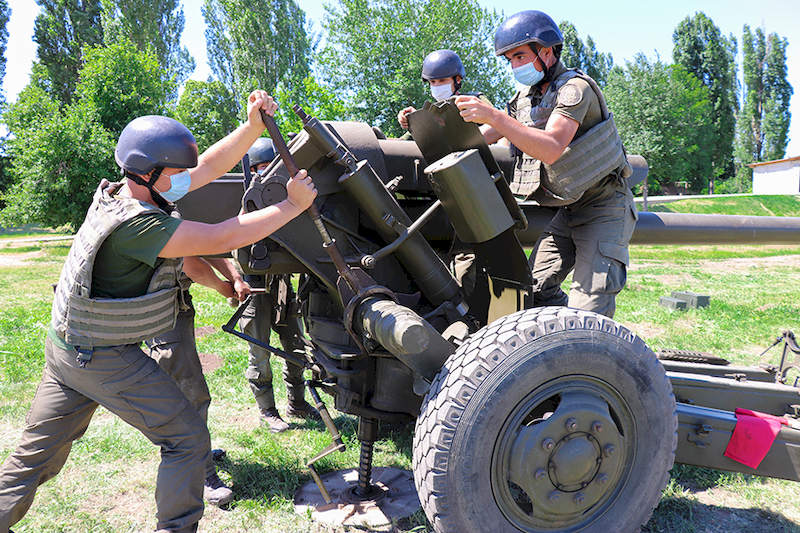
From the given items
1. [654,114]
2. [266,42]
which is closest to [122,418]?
[654,114]

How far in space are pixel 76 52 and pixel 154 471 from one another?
3733 centimetres

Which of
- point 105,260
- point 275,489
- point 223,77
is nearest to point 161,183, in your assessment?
point 105,260

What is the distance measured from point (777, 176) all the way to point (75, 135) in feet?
140

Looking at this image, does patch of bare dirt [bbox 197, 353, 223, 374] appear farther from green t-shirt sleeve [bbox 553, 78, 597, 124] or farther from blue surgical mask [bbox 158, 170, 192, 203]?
green t-shirt sleeve [bbox 553, 78, 597, 124]

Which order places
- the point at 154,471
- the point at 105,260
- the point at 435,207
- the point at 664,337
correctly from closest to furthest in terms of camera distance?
the point at 105,260 → the point at 435,207 → the point at 154,471 → the point at 664,337

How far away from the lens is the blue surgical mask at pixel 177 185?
257cm

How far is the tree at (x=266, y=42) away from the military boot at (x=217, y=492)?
3175 cm

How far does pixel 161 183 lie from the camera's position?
8.34ft

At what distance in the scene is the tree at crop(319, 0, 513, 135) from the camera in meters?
33.3

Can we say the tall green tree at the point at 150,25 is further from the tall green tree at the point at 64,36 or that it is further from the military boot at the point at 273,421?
the military boot at the point at 273,421

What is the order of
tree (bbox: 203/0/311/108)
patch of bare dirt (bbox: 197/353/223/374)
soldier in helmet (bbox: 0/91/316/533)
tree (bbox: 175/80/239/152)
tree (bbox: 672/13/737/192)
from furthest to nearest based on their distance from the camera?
1. tree (bbox: 672/13/737/192)
2. tree (bbox: 203/0/311/108)
3. tree (bbox: 175/80/239/152)
4. patch of bare dirt (bbox: 197/353/223/374)
5. soldier in helmet (bbox: 0/91/316/533)

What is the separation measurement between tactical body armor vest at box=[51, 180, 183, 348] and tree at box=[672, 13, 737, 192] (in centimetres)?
4396

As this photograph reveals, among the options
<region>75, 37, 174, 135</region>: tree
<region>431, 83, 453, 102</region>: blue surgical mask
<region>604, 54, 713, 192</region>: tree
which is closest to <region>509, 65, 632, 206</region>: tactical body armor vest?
Result: <region>431, 83, 453, 102</region>: blue surgical mask

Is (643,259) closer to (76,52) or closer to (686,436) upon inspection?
(686,436)
